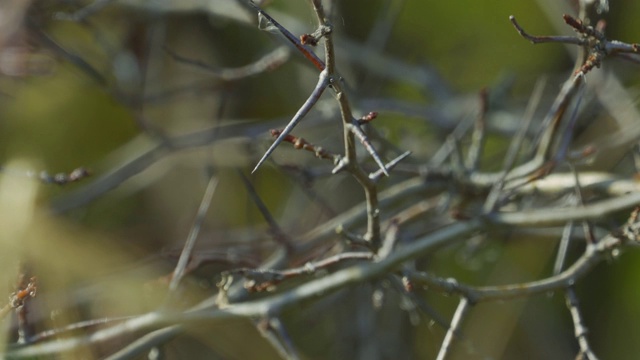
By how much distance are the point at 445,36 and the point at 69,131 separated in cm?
232

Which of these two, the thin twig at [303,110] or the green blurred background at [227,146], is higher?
the thin twig at [303,110]

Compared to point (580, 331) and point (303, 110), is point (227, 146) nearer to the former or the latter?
point (580, 331)

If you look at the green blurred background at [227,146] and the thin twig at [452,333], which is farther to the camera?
the green blurred background at [227,146]

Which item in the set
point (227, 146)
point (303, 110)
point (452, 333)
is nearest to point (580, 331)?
point (452, 333)

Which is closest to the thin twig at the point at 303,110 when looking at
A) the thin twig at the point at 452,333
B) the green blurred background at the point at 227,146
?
the thin twig at the point at 452,333

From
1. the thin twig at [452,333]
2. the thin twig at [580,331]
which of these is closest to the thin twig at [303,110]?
the thin twig at [452,333]

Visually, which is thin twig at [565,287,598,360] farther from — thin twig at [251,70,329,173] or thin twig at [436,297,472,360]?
thin twig at [251,70,329,173]

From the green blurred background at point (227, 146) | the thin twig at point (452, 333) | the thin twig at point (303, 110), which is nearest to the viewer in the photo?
the thin twig at point (303, 110)

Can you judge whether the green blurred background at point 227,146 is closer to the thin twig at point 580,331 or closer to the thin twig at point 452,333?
the thin twig at point 452,333

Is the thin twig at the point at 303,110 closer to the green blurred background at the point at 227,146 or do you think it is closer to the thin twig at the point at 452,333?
the thin twig at the point at 452,333

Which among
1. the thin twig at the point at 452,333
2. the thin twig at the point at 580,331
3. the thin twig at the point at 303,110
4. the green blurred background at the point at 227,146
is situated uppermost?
the thin twig at the point at 303,110

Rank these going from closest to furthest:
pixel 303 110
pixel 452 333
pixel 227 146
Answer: pixel 303 110 → pixel 452 333 → pixel 227 146

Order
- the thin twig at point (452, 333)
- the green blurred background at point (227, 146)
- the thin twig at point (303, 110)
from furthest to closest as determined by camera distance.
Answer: the green blurred background at point (227, 146) → the thin twig at point (452, 333) → the thin twig at point (303, 110)

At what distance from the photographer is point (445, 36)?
16.9 ft
